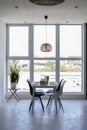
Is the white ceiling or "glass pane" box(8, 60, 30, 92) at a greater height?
the white ceiling

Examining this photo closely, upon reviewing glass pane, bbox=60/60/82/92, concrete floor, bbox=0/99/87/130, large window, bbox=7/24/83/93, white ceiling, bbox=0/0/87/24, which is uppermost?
white ceiling, bbox=0/0/87/24

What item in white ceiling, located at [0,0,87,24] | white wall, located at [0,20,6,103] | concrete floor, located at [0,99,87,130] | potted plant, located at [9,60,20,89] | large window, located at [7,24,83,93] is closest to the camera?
concrete floor, located at [0,99,87,130]

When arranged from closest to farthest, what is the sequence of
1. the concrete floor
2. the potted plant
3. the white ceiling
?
1. the concrete floor
2. the white ceiling
3. the potted plant

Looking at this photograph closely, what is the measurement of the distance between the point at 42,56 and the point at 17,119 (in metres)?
3.58

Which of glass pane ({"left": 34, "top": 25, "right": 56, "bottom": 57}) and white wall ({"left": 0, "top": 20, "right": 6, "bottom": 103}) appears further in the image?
glass pane ({"left": 34, "top": 25, "right": 56, "bottom": 57})

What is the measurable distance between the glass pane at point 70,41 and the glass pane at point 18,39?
1335mm

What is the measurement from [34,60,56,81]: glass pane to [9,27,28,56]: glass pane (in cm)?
61

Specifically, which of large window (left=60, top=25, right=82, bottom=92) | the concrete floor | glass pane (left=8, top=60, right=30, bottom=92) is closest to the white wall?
glass pane (left=8, top=60, right=30, bottom=92)

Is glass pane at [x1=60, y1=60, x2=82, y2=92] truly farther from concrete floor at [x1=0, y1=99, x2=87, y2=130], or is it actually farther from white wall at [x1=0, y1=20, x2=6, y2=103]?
white wall at [x1=0, y1=20, x2=6, y2=103]

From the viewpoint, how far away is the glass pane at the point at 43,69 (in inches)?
344

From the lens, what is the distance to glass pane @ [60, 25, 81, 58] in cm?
868

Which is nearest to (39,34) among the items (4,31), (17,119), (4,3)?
(4,31)

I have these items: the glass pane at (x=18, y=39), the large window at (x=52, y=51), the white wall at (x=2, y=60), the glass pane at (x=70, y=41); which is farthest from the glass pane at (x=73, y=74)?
the white wall at (x=2, y=60)

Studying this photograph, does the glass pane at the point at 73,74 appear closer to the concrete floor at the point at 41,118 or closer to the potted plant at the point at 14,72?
the concrete floor at the point at 41,118
